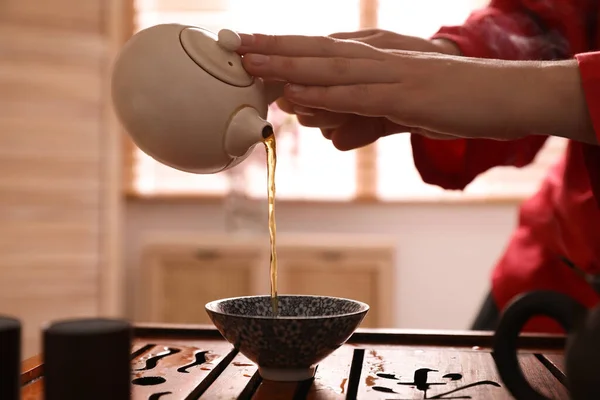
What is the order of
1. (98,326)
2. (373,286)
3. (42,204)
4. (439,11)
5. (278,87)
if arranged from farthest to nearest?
(439,11)
(373,286)
(42,204)
(278,87)
(98,326)

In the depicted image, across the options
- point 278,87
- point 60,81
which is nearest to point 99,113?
point 60,81

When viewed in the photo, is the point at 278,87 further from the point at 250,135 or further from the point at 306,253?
the point at 306,253

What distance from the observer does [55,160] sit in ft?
8.66

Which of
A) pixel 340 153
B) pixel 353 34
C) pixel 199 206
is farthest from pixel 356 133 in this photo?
pixel 199 206

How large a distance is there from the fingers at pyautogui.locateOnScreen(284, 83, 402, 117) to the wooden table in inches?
12.7

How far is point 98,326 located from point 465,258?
2.67 meters

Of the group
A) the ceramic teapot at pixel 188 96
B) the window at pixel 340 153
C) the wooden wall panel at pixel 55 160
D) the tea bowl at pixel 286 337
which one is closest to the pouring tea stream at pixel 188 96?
the ceramic teapot at pixel 188 96

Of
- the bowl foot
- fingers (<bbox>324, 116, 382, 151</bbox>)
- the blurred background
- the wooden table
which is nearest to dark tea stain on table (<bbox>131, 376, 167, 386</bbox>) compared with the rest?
the wooden table

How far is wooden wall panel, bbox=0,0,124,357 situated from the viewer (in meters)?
2.54

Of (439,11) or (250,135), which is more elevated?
(439,11)

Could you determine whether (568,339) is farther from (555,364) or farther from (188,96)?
(188,96)

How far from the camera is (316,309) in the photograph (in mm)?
977

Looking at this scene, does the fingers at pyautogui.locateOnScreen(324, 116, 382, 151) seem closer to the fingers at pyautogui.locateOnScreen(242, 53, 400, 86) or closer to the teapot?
the fingers at pyautogui.locateOnScreen(242, 53, 400, 86)

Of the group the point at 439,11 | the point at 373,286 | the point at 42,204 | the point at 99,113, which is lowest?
the point at 373,286
